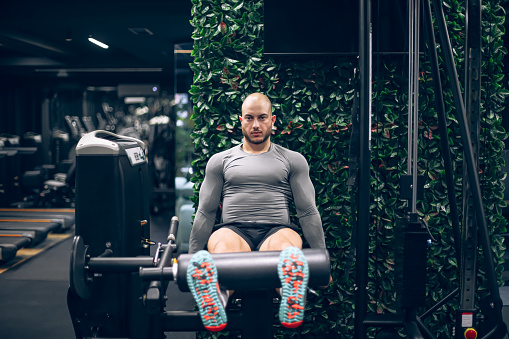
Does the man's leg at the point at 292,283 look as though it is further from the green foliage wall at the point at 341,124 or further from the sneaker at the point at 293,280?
the green foliage wall at the point at 341,124

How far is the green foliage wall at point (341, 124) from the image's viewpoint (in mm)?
2801

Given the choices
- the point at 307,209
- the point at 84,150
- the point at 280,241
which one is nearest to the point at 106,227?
the point at 84,150

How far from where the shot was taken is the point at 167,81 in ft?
38.7

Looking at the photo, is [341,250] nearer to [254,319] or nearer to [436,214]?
[436,214]

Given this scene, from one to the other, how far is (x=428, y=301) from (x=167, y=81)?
399 inches

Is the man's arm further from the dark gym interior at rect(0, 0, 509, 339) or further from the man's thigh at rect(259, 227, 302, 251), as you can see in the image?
the man's thigh at rect(259, 227, 302, 251)

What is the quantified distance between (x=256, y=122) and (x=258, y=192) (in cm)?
39

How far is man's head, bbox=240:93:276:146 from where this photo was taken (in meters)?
2.36

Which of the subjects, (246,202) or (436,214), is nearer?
(246,202)

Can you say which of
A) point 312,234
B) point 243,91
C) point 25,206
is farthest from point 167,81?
point 312,234

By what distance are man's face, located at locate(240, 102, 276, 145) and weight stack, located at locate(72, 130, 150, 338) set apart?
69 cm

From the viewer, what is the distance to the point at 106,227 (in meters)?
2.25

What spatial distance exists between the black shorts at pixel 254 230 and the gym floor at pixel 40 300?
1.37 meters

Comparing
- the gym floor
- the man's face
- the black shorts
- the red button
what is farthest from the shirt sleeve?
the gym floor
